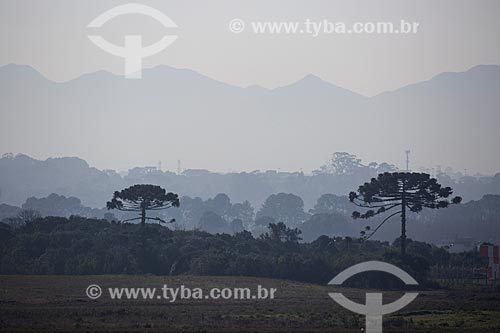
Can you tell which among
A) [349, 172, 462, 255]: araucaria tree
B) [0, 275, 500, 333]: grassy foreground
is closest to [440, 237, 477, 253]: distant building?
[349, 172, 462, 255]: araucaria tree

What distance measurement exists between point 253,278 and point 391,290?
31.5ft

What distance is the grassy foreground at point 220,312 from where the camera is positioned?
42.3 m

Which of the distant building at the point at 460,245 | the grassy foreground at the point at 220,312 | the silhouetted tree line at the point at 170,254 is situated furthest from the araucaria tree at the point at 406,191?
the distant building at the point at 460,245

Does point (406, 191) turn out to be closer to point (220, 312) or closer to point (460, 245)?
point (220, 312)

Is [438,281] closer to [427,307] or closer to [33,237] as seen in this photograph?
[427,307]

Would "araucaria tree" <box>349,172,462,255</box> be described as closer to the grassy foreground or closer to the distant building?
the grassy foreground

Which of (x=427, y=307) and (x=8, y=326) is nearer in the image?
(x=8, y=326)

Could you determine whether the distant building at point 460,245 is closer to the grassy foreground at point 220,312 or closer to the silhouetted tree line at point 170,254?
the silhouetted tree line at point 170,254

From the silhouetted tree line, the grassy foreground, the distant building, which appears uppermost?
the distant building

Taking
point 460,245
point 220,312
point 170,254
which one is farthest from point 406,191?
point 460,245

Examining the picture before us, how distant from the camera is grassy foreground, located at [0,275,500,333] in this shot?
42.3 meters

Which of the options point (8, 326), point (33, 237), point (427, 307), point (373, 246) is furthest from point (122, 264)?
point (8, 326)

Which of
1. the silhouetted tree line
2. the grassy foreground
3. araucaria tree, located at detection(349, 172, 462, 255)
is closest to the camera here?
the grassy foreground

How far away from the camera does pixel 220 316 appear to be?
152 ft
